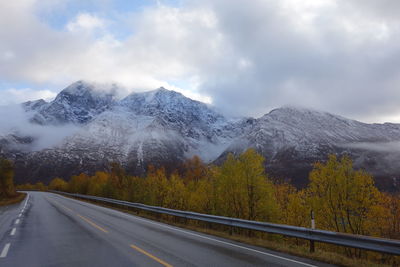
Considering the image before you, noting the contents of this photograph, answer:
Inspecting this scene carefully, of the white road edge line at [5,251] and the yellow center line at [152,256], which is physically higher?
the yellow center line at [152,256]

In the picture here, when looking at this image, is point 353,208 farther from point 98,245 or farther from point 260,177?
point 98,245

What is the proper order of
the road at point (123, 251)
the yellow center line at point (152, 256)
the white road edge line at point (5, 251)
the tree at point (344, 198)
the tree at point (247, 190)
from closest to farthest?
the yellow center line at point (152, 256)
the road at point (123, 251)
the white road edge line at point (5, 251)
the tree at point (247, 190)
the tree at point (344, 198)

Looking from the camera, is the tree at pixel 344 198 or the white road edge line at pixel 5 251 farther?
the tree at pixel 344 198

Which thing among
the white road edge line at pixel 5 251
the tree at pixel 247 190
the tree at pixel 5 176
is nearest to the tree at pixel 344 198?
the tree at pixel 247 190

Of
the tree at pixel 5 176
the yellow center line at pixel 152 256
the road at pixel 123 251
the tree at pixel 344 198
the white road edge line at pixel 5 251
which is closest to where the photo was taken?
the yellow center line at pixel 152 256

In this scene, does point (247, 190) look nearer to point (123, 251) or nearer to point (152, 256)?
point (123, 251)

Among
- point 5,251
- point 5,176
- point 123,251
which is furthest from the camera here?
point 5,176

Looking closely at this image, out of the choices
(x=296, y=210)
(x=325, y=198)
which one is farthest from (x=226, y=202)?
(x=296, y=210)

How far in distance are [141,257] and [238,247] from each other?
4087 mm

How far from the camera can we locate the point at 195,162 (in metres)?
88.6

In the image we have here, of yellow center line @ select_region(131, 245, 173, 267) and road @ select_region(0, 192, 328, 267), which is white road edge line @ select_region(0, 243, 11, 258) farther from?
yellow center line @ select_region(131, 245, 173, 267)

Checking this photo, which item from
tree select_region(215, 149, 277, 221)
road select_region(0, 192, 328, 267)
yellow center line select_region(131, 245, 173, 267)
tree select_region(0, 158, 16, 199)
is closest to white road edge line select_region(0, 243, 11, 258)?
road select_region(0, 192, 328, 267)

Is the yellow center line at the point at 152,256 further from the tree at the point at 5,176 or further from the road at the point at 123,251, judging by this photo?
the tree at the point at 5,176

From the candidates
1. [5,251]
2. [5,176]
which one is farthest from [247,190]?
[5,176]
